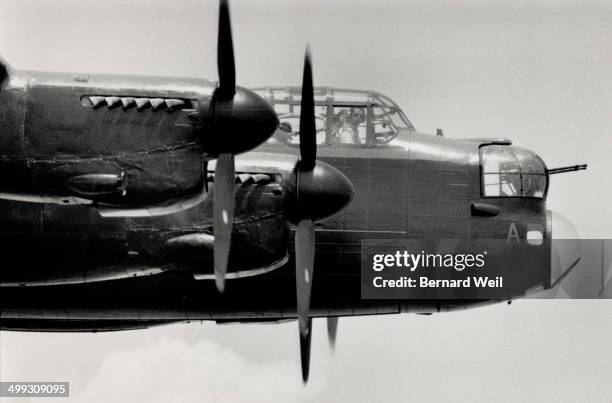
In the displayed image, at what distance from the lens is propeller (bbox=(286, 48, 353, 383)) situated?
26906mm

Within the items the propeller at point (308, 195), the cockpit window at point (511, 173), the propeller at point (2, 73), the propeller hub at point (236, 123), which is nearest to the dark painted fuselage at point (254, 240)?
the cockpit window at point (511, 173)

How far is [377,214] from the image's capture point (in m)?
29.6

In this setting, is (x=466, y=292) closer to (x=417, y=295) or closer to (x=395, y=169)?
(x=417, y=295)

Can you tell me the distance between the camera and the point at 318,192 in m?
27.0

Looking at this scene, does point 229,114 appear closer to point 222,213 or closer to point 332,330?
point 222,213

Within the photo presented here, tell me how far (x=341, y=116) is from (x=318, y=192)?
4300 millimetres

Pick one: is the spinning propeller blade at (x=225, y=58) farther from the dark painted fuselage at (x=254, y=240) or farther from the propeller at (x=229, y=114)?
the dark painted fuselage at (x=254, y=240)

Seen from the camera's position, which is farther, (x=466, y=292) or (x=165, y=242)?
(x=466, y=292)

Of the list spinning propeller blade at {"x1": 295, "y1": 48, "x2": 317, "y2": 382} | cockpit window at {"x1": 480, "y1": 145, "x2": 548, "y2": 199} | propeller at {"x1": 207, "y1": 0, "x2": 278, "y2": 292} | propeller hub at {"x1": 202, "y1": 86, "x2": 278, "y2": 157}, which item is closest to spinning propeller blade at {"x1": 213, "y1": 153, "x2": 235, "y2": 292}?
propeller at {"x1": 207, "y1": 0, "x2": 278, "y2": 292}

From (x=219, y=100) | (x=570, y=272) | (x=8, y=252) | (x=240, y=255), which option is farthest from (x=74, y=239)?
(x=570, y=272)

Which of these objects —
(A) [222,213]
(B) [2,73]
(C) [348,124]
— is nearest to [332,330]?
(C) [348,124]

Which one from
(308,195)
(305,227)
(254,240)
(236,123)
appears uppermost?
(236,123)

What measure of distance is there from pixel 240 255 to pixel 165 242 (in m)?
1.55

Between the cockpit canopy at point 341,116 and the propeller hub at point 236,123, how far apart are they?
20.0ft
